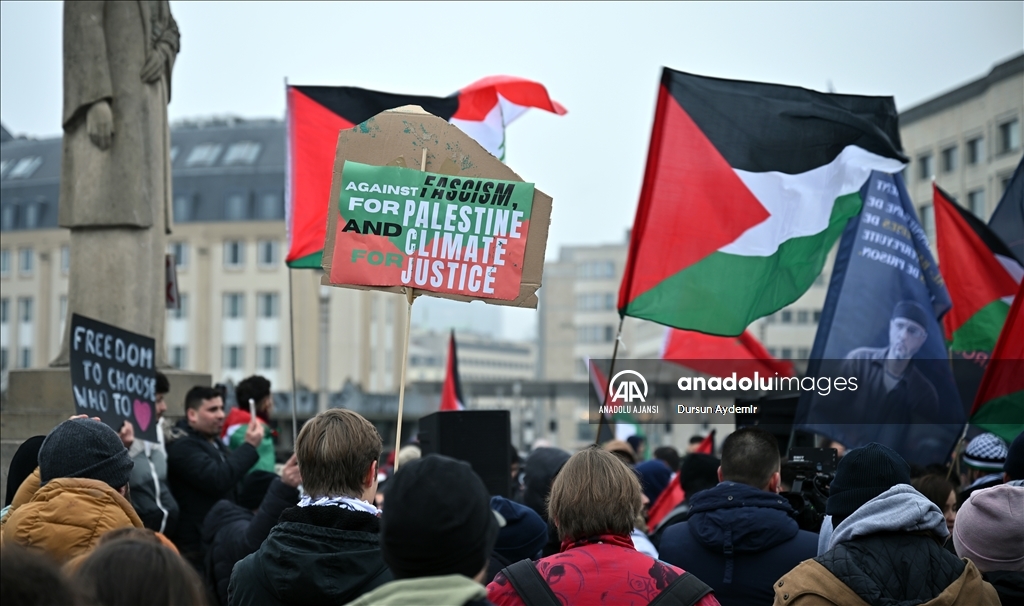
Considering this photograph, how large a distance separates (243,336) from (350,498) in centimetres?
7696

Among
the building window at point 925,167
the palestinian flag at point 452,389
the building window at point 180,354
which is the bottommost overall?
the building window at point 180,354

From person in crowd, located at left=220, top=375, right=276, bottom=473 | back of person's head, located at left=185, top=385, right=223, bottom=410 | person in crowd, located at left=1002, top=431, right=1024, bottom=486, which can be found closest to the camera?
person in crowd, located at left=1002, top=431, right=1024, bottom=486

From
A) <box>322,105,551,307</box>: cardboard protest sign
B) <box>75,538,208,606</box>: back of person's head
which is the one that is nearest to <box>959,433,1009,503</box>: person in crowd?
<box>322,105,551,307</box>: cardboard protest sign

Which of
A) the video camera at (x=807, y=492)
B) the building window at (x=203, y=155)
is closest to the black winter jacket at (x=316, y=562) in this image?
the video camera at (x=807, y=492)

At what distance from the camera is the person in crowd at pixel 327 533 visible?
12.6 feet

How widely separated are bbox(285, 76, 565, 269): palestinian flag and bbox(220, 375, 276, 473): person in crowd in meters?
0.92

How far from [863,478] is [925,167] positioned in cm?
6255

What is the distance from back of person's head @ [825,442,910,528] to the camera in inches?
167

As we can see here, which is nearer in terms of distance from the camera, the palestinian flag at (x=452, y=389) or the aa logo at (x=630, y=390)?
the aa logo at (x=630, y=390)

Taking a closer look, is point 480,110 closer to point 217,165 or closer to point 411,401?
point 411,401

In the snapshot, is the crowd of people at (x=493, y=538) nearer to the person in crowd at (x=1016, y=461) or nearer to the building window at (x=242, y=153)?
the person in crowd at (x=1016, y=461)

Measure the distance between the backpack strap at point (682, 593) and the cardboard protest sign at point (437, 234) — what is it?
1893 millimetres

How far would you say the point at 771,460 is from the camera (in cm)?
521

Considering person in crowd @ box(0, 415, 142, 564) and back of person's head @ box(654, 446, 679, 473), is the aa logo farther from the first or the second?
back of person's head @ box(654, 446, 679, 473)
